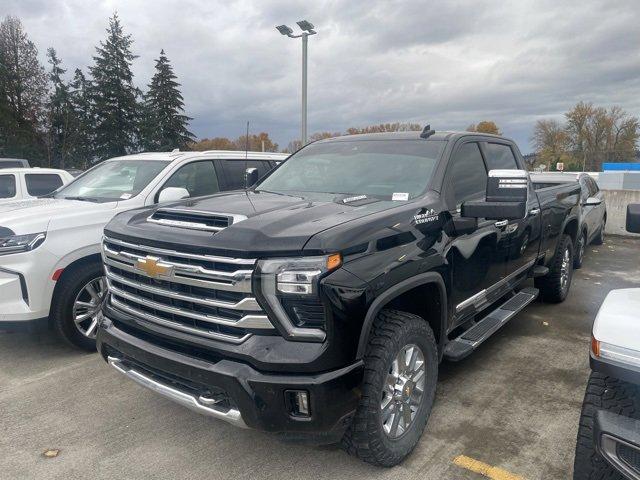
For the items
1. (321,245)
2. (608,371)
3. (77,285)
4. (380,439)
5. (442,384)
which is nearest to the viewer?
(608,371)

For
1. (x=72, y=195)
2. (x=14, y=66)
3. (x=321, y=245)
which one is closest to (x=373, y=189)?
(x=321, y=245)

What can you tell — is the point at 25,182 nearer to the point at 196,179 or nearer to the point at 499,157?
the point at 196,179

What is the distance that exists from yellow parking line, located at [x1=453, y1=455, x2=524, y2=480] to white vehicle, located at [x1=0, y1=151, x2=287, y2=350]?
9.91 ft

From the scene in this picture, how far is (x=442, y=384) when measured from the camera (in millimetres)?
3879

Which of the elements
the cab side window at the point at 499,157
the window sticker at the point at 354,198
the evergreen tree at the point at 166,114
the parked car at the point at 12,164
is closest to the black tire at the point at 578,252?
the cab side window at the point at 499,157

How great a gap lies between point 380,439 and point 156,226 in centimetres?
176

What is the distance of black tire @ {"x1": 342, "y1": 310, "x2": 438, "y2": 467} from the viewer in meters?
2.50

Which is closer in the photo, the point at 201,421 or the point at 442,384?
the point at 201,421

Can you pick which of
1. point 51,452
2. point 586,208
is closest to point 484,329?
point 51,452

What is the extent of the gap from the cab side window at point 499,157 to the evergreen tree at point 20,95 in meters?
36.0

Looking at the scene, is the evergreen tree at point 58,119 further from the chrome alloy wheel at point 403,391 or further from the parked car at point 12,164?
the chrome alloy wheel at point 403,391

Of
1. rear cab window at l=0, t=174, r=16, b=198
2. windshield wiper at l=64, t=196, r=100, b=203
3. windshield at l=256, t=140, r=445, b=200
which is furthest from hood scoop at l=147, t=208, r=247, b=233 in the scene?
rear cab window at l=0, t=174, r=16, b=198

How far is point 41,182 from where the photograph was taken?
8.44m

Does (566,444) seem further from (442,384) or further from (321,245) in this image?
A: (321,245)
